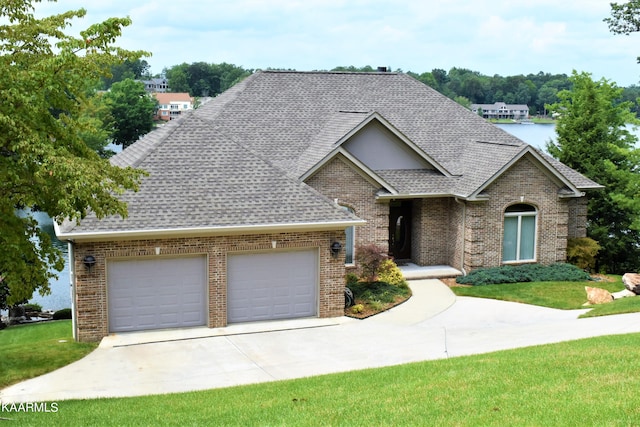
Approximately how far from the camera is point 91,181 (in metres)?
12.4

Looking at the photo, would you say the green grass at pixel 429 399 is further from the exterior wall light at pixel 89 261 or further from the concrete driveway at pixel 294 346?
the exterior wall light at pixel 89 261

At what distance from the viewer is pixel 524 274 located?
2625 centimetres

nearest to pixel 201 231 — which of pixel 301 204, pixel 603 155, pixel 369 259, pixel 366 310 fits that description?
pixel 301 204

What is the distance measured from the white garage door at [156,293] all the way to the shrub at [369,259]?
597 cm

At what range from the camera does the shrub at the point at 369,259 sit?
23594 millimetres

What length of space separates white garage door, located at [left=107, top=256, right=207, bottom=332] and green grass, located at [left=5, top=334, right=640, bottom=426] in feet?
17.4

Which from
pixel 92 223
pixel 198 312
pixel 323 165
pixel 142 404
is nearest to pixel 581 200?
pixel 323 165

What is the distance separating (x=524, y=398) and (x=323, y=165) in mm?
14861

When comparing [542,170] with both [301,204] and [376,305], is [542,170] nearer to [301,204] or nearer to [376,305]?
[376,305]

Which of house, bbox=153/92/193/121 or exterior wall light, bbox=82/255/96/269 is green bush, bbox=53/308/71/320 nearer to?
exterior wall light, bbox=82/255/96/269

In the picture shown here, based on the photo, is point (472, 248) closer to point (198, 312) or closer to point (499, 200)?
point (499, 200)

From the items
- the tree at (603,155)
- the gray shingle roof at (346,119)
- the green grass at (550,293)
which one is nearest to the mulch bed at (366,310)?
the green grass at (550,293)

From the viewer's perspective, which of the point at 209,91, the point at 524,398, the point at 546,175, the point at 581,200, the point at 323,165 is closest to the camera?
the point at 524,398

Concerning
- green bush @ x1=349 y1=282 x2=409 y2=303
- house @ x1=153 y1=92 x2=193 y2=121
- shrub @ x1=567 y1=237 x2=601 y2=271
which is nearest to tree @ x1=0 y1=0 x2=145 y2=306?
green bush @ x1=349 y1=282 x2=409 y2=303
